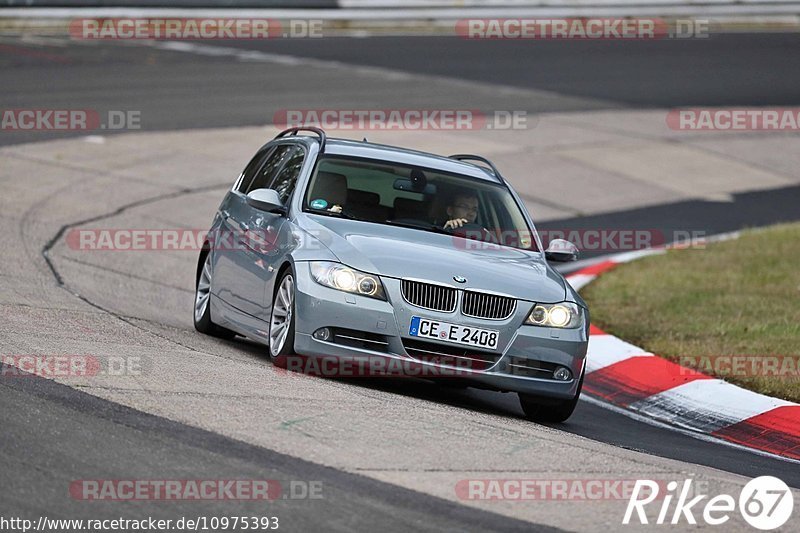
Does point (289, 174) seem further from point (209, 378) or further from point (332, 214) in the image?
point (209, 378)

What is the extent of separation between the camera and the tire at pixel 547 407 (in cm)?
908

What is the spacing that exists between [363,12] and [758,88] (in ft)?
30.5

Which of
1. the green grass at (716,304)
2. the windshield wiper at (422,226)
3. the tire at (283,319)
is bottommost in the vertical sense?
the green grass at (716,304)

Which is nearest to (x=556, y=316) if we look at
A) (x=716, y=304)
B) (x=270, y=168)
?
(x=270, y=168)

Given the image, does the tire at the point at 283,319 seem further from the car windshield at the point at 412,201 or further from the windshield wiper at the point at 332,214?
the car windshield at the point at 412,201

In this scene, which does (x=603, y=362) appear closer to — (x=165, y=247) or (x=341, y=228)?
(x=341, y=228)

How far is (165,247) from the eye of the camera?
50.7 ft

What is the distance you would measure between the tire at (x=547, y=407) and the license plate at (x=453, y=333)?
552 millimetres

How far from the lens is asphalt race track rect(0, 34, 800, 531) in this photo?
616cm

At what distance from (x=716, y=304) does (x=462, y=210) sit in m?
4.65

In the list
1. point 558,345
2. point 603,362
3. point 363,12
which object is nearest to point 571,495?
point 558,345

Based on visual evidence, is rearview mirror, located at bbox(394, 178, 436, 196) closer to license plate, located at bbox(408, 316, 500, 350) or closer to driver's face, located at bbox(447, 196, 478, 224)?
driver's face, located at bbox(447, 196, 478, 224)

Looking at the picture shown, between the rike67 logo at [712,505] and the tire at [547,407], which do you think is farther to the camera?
the tire at [547,407]

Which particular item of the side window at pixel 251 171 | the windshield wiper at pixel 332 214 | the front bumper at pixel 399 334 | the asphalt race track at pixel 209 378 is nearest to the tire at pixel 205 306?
the asphalt race track at pixel 209 378
